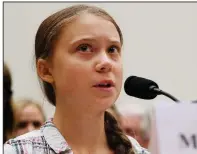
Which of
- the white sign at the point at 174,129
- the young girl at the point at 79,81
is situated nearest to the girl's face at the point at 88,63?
the young girl at the point at 79,81

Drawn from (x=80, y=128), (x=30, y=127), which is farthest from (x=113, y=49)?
(x=30, y=127)

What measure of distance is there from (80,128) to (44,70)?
0.14 m

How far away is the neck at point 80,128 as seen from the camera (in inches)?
33.0

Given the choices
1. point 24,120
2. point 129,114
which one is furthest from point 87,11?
point 129,114

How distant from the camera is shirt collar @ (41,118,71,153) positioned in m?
0.84

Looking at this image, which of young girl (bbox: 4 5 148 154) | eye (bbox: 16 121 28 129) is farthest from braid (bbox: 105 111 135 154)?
eye (bbox: 16 121 28 129)

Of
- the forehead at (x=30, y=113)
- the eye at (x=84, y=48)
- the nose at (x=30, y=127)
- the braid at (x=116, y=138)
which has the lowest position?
the nose at (x=30, y=127)

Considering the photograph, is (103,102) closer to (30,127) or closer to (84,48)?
(84,48)

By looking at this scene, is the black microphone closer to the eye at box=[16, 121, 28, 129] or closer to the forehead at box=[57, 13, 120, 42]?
the forehead at box=[57, 13, 120, 42]

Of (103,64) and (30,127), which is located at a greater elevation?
(103,64)

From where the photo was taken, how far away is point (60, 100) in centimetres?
85

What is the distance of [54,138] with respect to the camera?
0.84m

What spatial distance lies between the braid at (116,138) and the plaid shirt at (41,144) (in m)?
0.10

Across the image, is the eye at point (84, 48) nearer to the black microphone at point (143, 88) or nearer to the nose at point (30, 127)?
the black microphone at point (143, 88)
